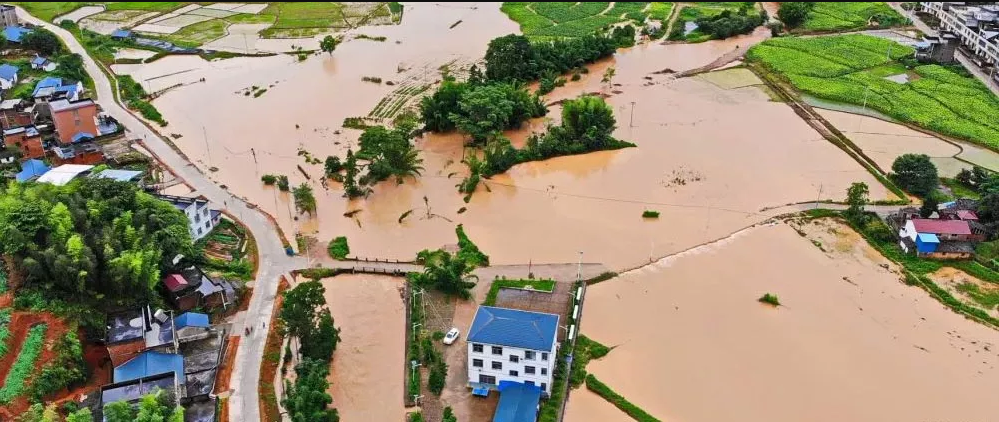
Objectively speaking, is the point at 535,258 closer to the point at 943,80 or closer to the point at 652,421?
the point at 652,421

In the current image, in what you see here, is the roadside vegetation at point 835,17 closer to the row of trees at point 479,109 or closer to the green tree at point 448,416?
the row of trees at point 479,109

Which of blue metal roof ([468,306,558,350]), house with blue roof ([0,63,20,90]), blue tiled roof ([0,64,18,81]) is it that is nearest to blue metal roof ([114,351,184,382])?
blue metal roof ([468,306,558,350])

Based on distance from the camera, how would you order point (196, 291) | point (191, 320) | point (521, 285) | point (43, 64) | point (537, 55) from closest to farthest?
point (191, 320), point (196, 291), point (521, 285), point (537, 55), point (43, 64)

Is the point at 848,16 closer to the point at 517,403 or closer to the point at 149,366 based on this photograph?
the point at 517,403

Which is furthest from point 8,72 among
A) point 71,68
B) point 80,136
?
point 80,136

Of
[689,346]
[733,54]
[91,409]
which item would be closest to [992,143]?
[733,54]

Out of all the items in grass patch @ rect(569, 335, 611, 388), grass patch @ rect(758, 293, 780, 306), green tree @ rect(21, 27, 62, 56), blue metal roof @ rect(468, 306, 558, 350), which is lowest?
grass patch @ rect(569, 335, 611, 388)

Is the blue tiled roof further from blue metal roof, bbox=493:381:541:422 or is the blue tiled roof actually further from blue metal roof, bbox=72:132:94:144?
blue metal roof, bbox=493:381:541:422
